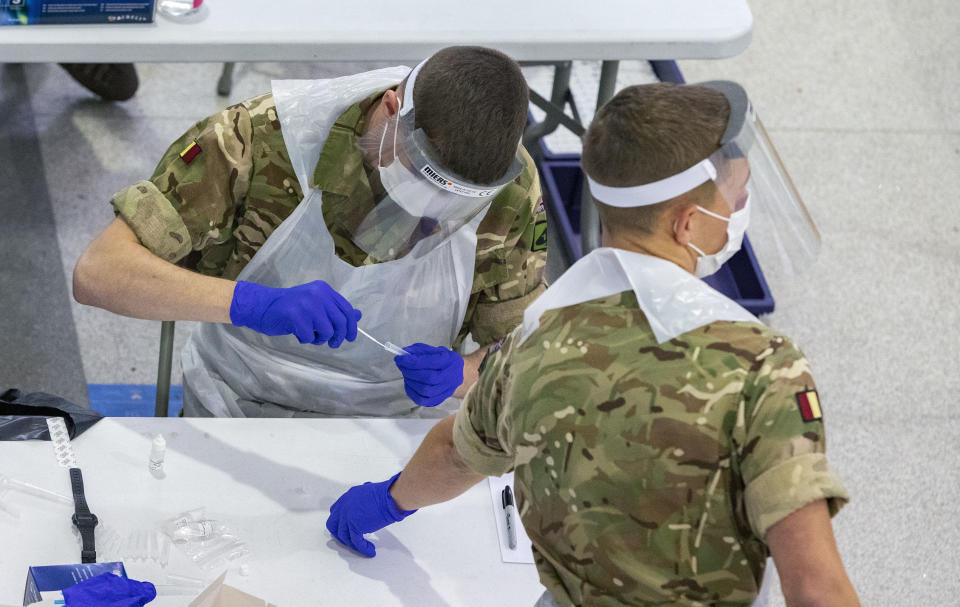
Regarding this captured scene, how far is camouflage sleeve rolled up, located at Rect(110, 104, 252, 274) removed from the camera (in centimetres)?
148

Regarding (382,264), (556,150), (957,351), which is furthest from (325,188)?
(957,351)

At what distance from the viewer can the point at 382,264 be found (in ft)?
5.02

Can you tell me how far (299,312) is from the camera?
1442 millimetres

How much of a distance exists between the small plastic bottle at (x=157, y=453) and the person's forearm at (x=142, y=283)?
0.21m

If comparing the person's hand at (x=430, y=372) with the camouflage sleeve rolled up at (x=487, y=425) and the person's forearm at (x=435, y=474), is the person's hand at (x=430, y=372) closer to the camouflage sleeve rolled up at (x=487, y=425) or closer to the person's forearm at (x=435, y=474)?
the person's forearm at (x=435, y=474)

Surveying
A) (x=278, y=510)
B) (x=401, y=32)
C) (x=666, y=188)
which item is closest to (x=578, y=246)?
(x=401, y=32)

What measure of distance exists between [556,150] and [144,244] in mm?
1839

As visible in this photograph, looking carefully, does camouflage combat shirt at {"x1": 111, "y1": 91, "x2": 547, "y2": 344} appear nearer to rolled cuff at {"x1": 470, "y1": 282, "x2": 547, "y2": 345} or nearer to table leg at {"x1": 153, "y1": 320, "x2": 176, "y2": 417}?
rolled cuff at {"x1": 470, "y1": 282, "x2": 547, "y2": 345}

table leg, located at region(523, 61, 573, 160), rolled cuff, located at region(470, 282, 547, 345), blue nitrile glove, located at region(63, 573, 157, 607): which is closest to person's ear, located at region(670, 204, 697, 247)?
rolled cuff, located at region(470, 282, 547, 345)

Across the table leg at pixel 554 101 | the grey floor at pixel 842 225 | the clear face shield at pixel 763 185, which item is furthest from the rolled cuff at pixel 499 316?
the table leg at pixel 554 101

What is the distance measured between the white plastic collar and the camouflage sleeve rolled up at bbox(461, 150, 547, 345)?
0.53 metres

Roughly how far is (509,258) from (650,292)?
630 mm

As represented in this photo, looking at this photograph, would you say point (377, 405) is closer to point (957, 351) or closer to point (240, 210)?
point (240, 210)

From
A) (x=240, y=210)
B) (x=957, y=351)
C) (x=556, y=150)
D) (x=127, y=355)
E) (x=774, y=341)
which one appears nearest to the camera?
(x=774, y=341)
